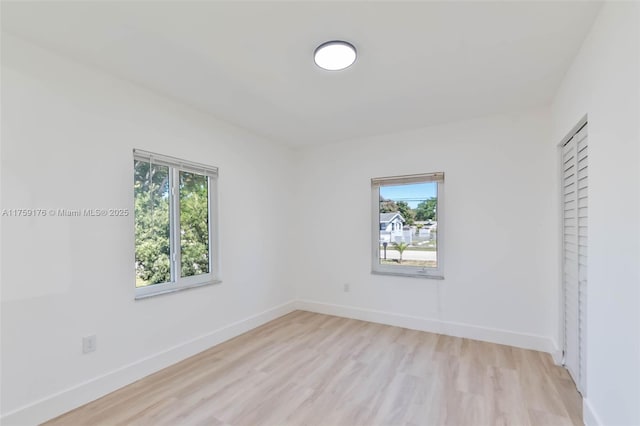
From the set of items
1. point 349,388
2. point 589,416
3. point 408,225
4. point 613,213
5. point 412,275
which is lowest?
point 349,388

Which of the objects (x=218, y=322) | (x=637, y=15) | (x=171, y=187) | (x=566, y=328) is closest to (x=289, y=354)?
(x=218, y=322)

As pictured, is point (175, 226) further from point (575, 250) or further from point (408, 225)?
point (575, 250)

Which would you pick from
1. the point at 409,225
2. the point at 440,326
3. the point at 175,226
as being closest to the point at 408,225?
the point at 409,225

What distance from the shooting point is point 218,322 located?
3279 millimetres

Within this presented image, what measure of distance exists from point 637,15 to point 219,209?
3.34 metres

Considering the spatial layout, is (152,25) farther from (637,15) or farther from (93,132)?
(637,15)

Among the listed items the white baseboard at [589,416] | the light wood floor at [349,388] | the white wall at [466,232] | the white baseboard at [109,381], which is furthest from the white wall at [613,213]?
the white baseboard at [109,381]

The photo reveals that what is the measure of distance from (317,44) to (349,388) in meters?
2.56

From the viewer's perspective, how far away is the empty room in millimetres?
1729

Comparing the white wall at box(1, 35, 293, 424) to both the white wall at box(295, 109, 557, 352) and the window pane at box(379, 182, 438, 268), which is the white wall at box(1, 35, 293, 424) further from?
the window pane at box(379, 182, 438, 268)

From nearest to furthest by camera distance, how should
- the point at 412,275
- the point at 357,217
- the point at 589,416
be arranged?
the point at 589,416, the point at 412,275, the point at 357,217

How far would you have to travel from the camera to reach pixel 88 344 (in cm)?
221

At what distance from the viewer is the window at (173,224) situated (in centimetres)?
264

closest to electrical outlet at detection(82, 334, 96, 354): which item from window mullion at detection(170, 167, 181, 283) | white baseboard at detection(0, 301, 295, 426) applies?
white baseboard at detection(0, 301, 295, 426)
